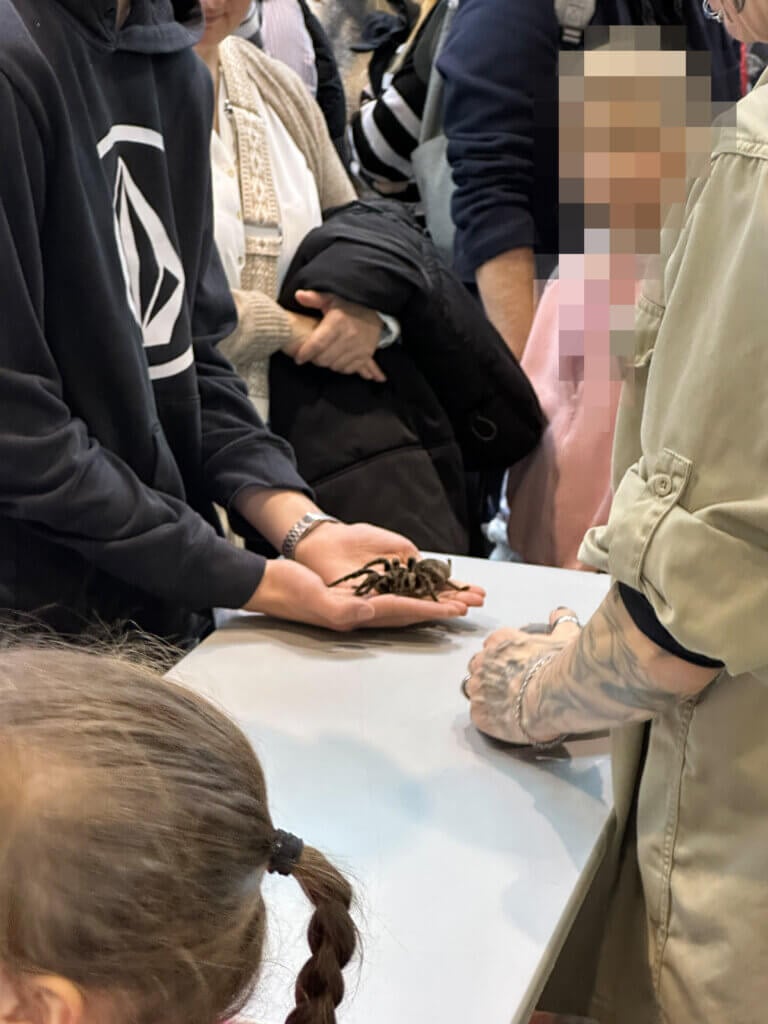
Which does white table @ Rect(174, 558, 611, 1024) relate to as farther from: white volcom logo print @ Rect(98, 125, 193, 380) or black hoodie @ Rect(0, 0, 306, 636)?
white volcom logo print @ Rect(98, 125, 193, 380)

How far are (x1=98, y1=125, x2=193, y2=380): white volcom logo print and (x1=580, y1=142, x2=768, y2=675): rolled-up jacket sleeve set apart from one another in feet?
1.67

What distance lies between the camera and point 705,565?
497 mm

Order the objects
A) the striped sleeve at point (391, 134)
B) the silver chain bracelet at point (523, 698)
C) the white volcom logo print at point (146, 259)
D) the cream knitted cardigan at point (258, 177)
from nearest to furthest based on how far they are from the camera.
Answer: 1. the silver chain bracelet at point (523, 698)
2. the white volcom logo print at point (146, 259)
3. the cream knitted cardigan at point (258, 177)
4. the striped sleeve at point (391, 134)

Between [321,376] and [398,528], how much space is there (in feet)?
0.72

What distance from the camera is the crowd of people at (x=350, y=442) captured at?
456 mm

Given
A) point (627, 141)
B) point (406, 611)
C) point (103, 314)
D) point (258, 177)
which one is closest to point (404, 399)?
point (258, 177)

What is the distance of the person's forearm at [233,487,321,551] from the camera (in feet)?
3.32

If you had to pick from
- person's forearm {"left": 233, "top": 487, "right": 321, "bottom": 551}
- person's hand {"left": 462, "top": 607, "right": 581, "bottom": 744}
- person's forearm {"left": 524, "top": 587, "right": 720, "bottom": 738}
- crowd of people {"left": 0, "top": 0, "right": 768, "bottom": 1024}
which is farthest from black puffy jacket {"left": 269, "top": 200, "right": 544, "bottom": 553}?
person's forearm {"left": 524, "top": 587, "right": 720, "bottom": 738}

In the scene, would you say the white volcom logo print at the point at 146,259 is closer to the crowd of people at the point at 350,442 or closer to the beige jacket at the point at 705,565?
the crowd of people at the point at 350,442

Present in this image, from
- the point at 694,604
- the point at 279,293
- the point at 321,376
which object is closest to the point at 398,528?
the point at 321,376

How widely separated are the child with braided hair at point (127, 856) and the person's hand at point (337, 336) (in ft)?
2.56

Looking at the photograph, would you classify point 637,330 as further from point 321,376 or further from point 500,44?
point 321,376

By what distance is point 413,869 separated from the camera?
0.64 m

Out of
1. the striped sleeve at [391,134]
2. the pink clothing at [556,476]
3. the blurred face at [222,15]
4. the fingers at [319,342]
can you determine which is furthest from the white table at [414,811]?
the striped sleeve at [391,134]
